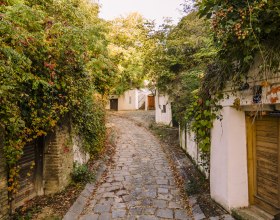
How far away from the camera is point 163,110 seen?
61.1ft

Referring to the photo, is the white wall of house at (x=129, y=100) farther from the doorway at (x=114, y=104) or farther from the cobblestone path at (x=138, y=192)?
the cobblestone path at (x=138, y=192)

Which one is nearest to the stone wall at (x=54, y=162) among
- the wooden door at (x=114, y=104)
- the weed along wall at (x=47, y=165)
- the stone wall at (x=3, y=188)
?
the weed along wall at (x=47, y=165)

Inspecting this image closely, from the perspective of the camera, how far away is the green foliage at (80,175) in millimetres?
7180

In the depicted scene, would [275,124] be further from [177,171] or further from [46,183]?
[46,183]

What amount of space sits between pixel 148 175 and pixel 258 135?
430 centimetres

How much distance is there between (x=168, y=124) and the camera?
17484mm

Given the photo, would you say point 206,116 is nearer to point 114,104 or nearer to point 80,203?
point 80,203

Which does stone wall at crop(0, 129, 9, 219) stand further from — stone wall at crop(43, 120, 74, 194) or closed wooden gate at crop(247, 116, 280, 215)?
closed wooden gate at crop(247, 116, 280, 215)

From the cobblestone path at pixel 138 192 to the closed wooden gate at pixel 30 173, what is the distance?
1.53m

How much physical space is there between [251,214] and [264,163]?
3.39 feet

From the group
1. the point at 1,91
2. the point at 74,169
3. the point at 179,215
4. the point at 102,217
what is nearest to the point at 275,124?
→ the point at 179,215

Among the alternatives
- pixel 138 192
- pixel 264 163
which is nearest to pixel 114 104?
pixel 138 192

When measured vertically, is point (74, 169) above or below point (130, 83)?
below

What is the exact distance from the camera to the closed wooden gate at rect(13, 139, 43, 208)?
→ 5.63m
